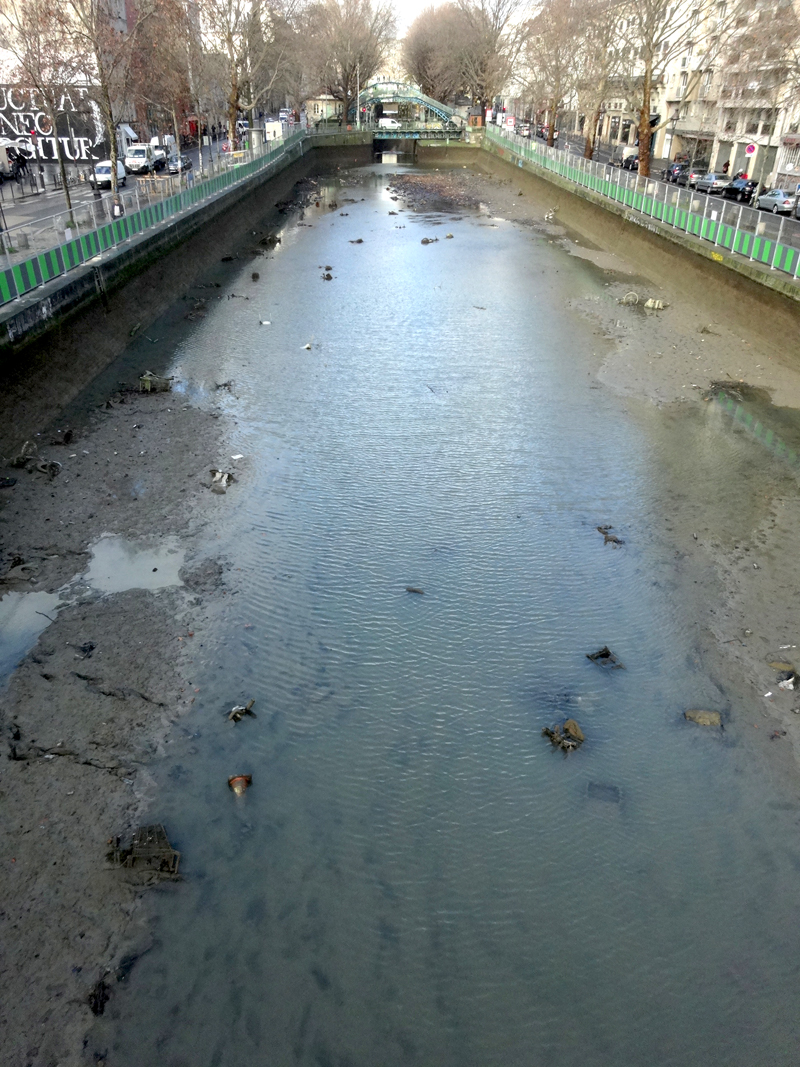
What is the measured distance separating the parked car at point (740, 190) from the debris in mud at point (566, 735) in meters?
33.9

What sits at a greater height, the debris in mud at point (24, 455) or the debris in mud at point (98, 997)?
the debris in mud at point (24, 455)

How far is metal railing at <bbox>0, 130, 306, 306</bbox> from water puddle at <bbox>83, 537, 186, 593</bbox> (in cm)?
672

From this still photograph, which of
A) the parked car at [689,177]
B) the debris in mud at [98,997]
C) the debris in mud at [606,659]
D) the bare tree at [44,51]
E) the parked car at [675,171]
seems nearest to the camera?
the debris in mud at [98,997]

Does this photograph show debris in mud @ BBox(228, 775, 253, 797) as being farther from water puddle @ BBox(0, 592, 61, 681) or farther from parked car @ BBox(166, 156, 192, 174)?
parked car @ BBox(166, 156, 192, 174)

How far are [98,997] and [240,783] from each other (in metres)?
1.92

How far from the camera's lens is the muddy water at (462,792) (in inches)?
206

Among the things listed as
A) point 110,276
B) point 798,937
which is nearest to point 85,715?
point 798,937

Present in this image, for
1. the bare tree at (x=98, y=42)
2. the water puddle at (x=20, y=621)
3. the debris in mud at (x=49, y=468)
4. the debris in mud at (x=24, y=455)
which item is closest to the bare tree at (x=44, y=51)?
the bare tree at (x=98, y=42)

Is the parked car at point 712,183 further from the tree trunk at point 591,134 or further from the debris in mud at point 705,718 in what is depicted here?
the debris in mud at point 705,718

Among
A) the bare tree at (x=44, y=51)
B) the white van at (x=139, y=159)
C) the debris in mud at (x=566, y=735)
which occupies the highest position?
the bare tree at (x=44, y=51)

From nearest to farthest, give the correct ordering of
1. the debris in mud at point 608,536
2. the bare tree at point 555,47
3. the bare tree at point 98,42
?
the debris in mud at point 608,536, the bare tree at point 98,42, the bare tree at point 555,47

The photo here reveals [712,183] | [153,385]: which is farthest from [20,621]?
[712,183]

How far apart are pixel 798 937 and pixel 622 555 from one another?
5.22 meters

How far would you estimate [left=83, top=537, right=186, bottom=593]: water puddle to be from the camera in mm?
9219
